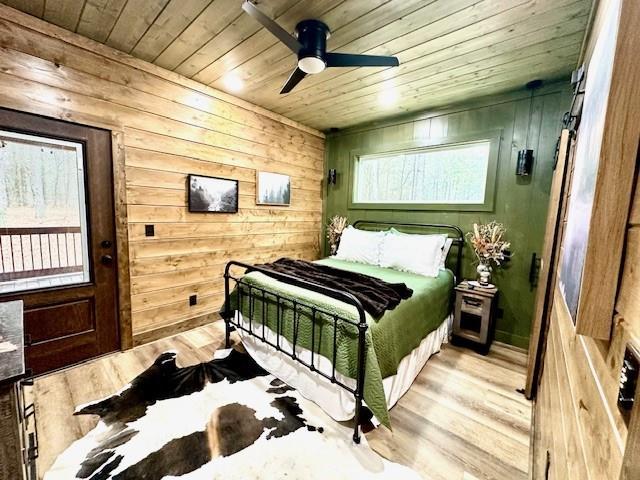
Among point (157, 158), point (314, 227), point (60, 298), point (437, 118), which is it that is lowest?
point (60, 298)

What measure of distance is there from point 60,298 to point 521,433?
3.45m

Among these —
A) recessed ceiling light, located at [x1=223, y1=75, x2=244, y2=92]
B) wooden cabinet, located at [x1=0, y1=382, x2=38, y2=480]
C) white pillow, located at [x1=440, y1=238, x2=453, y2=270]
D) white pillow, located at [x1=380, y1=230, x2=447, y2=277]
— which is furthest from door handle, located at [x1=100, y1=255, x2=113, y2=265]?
white pillow, located at [x1=440, y1=238, x2=453, y2=270]

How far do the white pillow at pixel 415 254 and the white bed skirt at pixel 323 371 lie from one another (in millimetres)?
639

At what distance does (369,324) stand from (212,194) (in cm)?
230

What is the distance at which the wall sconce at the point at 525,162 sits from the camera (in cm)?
266

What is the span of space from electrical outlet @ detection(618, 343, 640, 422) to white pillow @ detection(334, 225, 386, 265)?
271 cm

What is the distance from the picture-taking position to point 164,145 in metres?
2.65

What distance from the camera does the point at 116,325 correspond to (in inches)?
98.1

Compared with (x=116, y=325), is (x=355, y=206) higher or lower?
higher

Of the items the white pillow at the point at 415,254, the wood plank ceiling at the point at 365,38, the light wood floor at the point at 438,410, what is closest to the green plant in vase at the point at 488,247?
the white pillow at the point at 415,254

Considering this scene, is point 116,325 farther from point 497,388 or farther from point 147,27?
point 497,388

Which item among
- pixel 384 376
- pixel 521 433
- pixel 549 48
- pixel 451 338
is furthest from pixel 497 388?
pixel 549 48

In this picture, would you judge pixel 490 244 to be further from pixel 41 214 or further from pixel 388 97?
pixel 41 214

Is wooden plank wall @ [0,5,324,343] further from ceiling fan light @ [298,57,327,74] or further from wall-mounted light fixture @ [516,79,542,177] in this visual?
wall-mounted light fixture @ [516,79,542,177]
